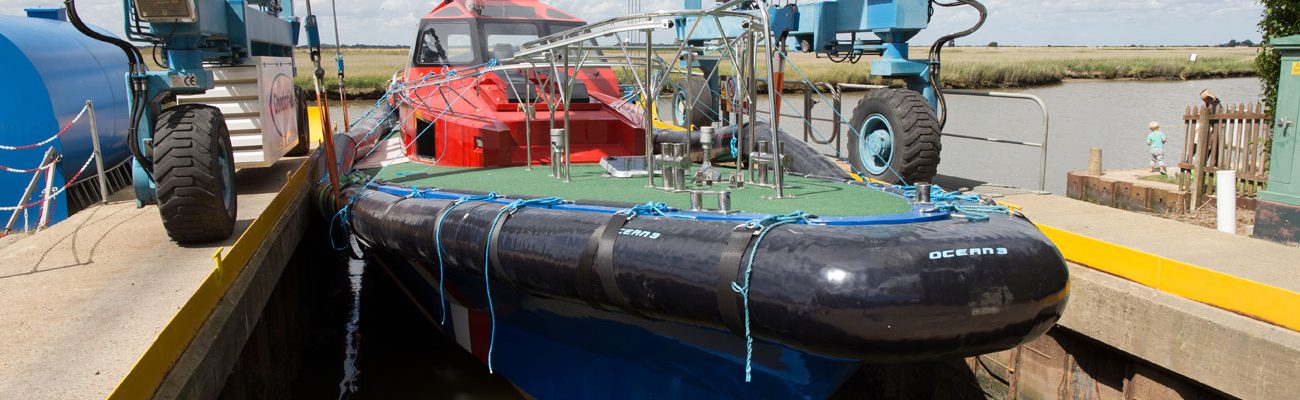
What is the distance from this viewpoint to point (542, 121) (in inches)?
258

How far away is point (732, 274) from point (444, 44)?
510 centimetres

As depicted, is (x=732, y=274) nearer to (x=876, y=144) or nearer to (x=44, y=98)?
(x=876, y=144)

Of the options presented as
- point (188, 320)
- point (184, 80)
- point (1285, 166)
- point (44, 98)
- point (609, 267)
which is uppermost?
point (184, 80)

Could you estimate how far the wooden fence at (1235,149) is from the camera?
8.04 m

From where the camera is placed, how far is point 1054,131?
19.7m

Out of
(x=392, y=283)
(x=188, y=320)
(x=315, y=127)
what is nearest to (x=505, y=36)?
(x=392, y=283)

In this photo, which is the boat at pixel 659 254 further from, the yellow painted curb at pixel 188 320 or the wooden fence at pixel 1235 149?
the wooden fence at pixel 1235 149

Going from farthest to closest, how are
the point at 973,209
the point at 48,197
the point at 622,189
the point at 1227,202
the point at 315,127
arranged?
the point at 315,127 → the point at 1227,202 → the point at 48,197 → the point at 622,189 → the point at 973,209

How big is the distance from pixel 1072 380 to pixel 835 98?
3527 mm

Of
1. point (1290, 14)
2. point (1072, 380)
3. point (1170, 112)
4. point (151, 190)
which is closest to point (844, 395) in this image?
point (1072, 380)

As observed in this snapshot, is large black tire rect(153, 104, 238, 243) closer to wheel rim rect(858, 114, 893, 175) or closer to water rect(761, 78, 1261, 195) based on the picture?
wheel rim rect(858, 114, 893, 175)

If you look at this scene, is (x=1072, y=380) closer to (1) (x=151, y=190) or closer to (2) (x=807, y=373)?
(2) (x=807, y=373)

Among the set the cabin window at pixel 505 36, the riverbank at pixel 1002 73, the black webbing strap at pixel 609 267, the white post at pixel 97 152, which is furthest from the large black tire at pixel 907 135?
the riverbank at pixel 1002 73

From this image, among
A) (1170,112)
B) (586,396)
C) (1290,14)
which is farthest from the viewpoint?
(1170,112)
